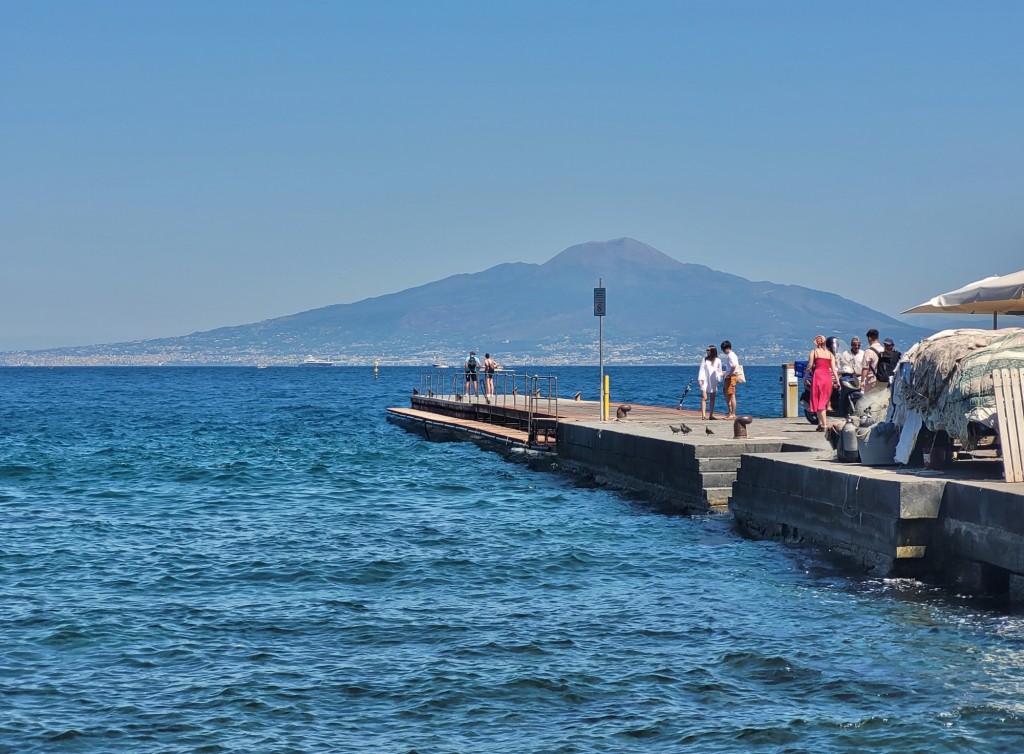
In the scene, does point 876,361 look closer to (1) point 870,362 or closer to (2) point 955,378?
(1) point 870,362

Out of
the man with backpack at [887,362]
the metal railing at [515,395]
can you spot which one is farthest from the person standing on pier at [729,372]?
Result: the metal railing at [515,395]

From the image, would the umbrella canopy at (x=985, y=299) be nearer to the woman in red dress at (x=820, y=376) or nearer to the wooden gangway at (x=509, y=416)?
the woman in red dress at (x=820, y=376)

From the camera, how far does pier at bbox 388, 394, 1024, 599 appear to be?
1274 cm

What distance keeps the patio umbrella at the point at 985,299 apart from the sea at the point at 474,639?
496cm

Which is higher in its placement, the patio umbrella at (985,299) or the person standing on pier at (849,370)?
the patio umbrella at (985,299)

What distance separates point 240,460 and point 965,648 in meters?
26.4

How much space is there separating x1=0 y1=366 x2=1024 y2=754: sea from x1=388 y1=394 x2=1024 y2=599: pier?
0.37 meters

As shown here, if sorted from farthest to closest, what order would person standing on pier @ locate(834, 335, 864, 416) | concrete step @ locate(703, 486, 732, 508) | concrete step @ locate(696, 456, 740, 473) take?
person standing on pier @ locate(834, 335, 864, 416) → concrete step @ locate(696, 456, 740, 473) → concrete step @ locate(703, 486, 732, 508)

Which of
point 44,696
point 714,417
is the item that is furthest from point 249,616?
point 714,417

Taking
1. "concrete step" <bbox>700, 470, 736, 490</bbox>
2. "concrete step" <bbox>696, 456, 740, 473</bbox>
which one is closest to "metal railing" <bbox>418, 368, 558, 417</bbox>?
"concrete step" <bbox>696, 456, 740, 473</bbox>

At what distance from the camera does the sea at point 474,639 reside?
9.22m

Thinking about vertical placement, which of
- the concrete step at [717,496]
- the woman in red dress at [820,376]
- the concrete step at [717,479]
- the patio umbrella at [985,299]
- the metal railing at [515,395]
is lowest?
the concrete step at [717,496]

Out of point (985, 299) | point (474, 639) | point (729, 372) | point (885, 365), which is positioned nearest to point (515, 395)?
point (729, 372)

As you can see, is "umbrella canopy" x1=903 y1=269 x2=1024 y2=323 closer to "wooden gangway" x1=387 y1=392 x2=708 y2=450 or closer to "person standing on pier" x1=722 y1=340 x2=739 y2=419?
"person standing on pier" x1=722 y1=340 x2=739 y2=419
